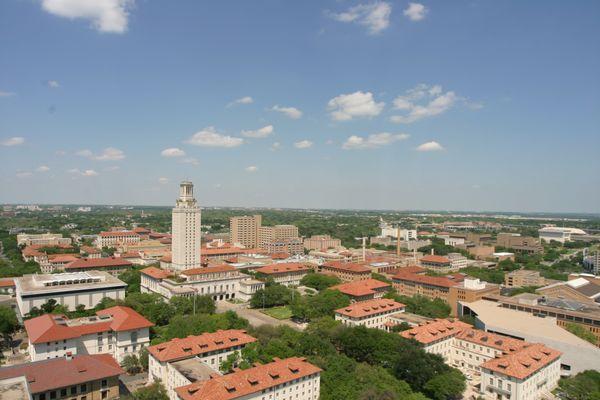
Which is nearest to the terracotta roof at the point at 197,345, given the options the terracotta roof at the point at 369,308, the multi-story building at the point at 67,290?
the terracotta roof at the point at 369,308

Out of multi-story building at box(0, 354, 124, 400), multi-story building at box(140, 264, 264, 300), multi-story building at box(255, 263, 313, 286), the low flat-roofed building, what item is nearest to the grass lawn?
multi-story building at box(140, 264, 264, 300)

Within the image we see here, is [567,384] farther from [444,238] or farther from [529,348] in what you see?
[444,238]

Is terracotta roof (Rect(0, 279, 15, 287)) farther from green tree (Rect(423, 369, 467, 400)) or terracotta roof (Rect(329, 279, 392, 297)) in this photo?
green tree (Rect(423, 369, 467, 400))

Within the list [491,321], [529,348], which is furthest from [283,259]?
[529,348]

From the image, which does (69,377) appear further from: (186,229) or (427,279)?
(427,279)

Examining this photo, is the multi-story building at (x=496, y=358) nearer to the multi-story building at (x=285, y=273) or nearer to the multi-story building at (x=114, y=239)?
the multi-story building at (x=285, y=273)

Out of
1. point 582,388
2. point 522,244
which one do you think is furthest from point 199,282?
point 522,244
